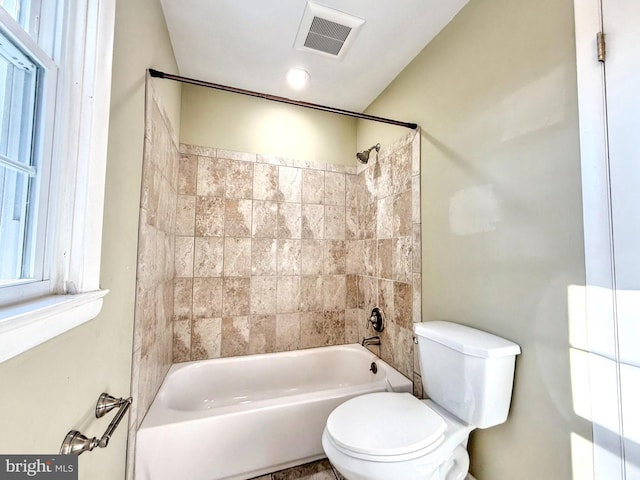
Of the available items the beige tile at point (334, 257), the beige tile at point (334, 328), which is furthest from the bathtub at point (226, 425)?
the beige tile at point (334, 257)

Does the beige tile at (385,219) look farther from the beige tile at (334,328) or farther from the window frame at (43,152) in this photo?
the window frame at (43,152)

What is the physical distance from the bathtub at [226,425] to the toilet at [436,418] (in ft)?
1.19

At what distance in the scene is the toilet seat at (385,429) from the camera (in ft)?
3.18

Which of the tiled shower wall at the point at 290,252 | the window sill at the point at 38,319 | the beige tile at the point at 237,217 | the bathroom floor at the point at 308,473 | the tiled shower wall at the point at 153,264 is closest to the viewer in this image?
the window sill at the point at 38,319

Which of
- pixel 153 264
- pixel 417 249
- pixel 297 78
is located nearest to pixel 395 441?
pixel 417 249

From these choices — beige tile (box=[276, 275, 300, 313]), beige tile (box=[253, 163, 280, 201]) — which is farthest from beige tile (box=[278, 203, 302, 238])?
beige tile (box=[276, 275, 300, 313])

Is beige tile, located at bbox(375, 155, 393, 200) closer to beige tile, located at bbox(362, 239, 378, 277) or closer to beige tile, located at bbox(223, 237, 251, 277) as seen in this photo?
beige tile, located at bbox(362, 239, 378, 277)

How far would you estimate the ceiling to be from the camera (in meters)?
1.41

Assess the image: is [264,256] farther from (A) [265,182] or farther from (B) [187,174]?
(B) [187,174]

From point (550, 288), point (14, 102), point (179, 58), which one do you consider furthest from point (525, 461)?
point (179, 58)

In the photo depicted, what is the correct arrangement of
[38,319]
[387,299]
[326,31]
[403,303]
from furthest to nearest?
[387,299] → [403,303] → [326,31] → [38,319]

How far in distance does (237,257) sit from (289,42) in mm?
1520

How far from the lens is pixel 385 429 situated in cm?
108

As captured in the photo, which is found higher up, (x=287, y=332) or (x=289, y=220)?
(x=289, y=220)
